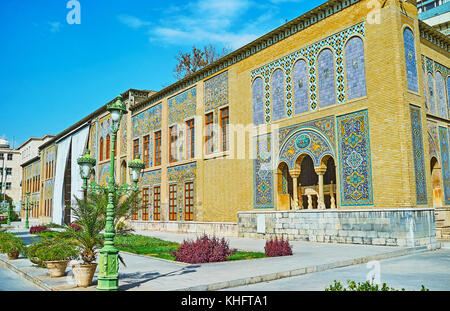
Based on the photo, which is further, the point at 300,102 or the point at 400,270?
the point at 300,102

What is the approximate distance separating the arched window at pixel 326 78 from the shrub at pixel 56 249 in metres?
10.4

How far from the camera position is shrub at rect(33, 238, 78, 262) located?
761cm

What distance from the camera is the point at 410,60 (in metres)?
13.5

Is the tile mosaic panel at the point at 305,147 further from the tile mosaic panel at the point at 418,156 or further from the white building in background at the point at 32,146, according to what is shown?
the white building in background at the point at 32,146

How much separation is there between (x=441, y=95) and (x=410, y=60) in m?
3.75

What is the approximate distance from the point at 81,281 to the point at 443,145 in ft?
46.1

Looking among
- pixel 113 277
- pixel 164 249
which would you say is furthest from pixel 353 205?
pixel 113 277

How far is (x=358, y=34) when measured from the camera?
14000mm

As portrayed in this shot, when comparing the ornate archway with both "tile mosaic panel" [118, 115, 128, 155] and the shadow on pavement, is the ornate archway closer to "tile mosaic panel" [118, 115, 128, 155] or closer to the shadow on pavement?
the shadow on pavement

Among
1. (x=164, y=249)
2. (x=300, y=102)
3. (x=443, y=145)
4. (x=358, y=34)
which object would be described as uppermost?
(x=358, y=34)

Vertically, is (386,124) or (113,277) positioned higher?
(386,124)

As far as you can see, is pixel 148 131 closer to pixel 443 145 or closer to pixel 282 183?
pixel 282 183

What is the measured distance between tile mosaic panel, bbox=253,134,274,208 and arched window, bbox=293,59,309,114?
78.4 inches

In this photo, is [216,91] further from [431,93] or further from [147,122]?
[431,93]
